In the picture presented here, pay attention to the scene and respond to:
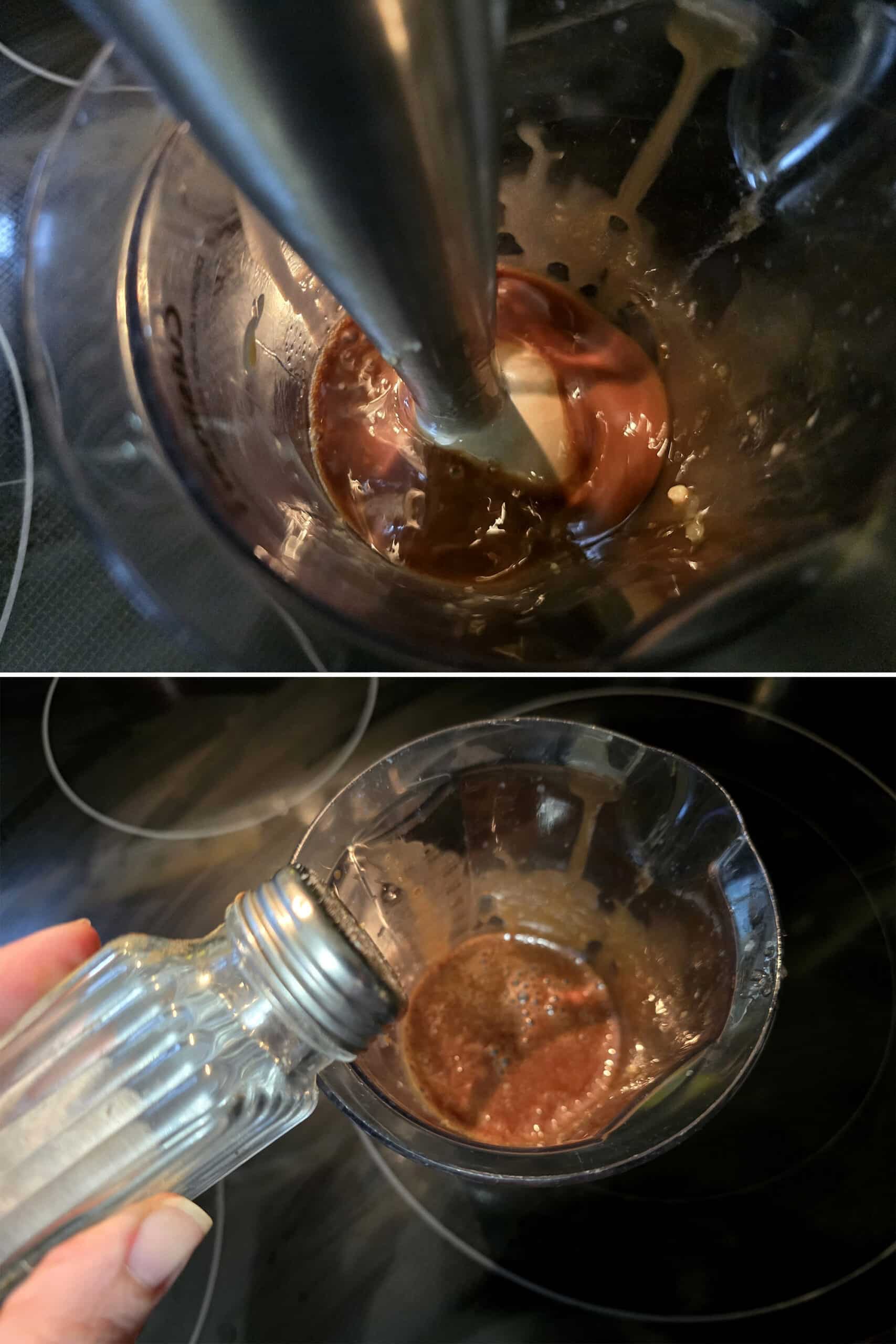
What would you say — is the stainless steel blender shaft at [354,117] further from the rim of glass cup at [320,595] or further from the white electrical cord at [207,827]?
the white electrical cord at [207,827]

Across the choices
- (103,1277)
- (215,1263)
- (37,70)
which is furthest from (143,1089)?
(37,70)

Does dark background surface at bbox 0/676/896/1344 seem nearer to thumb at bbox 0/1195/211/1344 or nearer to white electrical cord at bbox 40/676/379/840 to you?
white electrical cord at bbox 40/676/379/840

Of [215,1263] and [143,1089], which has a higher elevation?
[143,1089]

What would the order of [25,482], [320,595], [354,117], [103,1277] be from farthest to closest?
[25,482], [320,595], [103,1277], [354,117]

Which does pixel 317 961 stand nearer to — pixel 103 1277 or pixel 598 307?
pixel 103 1277

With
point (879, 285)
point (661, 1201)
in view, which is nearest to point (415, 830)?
point (661, 1201)

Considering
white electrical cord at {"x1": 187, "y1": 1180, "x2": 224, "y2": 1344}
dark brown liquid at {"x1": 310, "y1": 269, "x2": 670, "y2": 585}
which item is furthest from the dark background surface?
dark brown liquid at {"x1": 310, "y1": 269, "x2": 670, "y2": 585}

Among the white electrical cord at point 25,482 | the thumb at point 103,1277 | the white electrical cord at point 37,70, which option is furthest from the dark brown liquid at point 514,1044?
the white electrical cord at point 37,70

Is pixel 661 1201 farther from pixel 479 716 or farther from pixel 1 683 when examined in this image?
pixel 1 683

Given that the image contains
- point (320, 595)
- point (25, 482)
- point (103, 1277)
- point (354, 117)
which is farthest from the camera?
point (25, 482)
